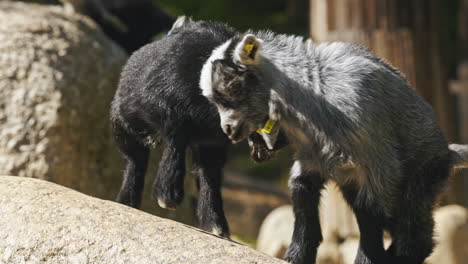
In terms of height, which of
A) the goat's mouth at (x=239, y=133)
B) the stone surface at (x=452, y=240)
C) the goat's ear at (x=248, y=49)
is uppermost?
the goat's ear at (x=248, y=49)

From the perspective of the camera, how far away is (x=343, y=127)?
469 cm

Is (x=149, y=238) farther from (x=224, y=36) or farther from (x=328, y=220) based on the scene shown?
(x=328, y=220)

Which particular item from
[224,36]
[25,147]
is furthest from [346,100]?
[25,147]

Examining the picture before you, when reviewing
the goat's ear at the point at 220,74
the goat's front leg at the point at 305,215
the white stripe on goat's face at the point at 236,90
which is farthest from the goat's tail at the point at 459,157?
the goat's ear at the point at 220,74

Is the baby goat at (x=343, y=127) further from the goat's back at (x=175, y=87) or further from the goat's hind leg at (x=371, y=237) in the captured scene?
the goat's back at (x=175, y=87)

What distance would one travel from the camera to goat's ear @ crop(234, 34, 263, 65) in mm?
4648

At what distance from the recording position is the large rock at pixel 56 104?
6.59m

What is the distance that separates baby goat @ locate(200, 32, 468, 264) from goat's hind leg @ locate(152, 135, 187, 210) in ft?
1.49

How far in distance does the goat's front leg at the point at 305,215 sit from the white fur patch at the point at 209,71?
723mm

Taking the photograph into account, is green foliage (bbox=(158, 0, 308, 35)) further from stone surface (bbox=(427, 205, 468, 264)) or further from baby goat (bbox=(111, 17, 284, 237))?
baby goat (bbox=(111, 17, 284, 237))

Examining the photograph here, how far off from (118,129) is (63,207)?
117 cm

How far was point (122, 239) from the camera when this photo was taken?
433 centimetres

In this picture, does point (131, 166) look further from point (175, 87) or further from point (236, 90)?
point (236, 90)

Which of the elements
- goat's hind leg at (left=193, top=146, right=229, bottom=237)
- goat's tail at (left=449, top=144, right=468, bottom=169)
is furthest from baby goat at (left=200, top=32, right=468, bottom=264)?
goat's hind leg at (left=193, top=146, right=229, bottom=237)
